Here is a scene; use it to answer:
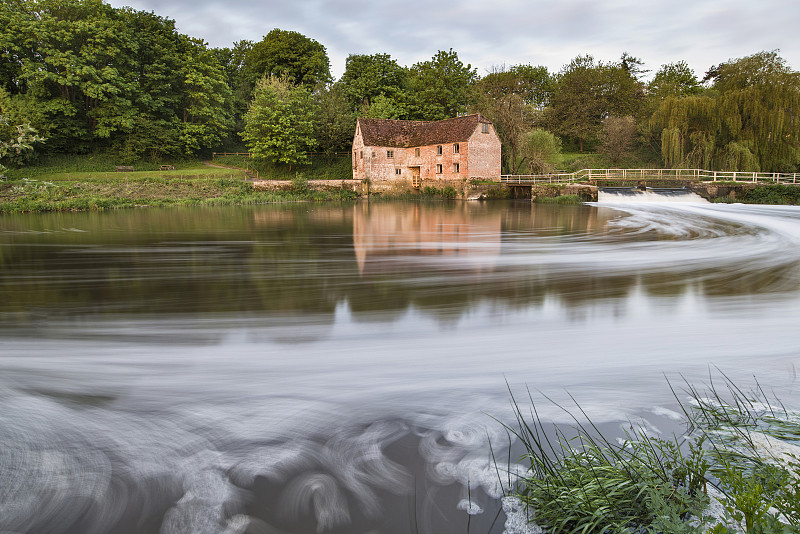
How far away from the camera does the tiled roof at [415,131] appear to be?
4075 centimetres

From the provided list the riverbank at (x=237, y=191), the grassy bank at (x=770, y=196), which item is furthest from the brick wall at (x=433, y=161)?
the grassy bank at (x=770, y=196)

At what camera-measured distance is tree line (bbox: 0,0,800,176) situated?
35031 millimetres

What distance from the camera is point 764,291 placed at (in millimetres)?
7848

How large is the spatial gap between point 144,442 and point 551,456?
272cm

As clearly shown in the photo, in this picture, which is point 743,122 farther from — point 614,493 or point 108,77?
point 108,77

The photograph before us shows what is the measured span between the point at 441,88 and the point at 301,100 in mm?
16496

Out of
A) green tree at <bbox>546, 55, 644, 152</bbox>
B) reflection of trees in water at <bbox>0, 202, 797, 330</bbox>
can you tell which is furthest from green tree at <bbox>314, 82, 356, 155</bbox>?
reflection of trees in water at <bbox>0, 202, 797, 330</bbox>

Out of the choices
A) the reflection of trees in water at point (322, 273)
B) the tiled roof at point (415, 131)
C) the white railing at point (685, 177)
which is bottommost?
the reflection of trees in water at point (322, 273)

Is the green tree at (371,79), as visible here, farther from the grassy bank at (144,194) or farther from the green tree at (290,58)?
the grassy bank at (144,194)

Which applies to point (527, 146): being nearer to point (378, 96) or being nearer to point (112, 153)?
point (378, 96)

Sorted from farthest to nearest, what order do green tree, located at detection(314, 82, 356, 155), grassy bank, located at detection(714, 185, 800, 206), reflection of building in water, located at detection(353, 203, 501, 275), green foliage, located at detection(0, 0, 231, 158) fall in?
green tree, located at detection(314, 82, 356, 155)
green foliage, located at detection(0, 0, 231, 158)
grassy bank, located at detection(714, 185, 800, 206)
reflection of building in water, located at detection(353, 203, 501, 275)

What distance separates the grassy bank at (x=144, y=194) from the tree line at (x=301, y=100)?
4258 millimetres

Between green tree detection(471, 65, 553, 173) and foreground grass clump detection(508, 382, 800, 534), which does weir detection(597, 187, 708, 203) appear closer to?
green tree detection(471, 65, 553, 173)

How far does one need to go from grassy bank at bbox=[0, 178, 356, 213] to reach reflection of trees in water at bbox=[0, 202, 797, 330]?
41.9 ft
